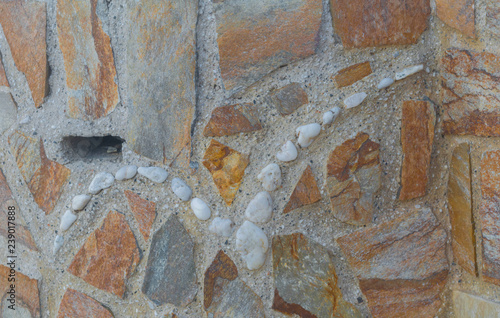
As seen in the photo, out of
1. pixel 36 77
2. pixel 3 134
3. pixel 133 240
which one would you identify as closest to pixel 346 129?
pixel 133 240

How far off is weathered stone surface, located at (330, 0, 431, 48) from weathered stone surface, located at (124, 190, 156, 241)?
50cm

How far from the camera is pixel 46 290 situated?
0.91m

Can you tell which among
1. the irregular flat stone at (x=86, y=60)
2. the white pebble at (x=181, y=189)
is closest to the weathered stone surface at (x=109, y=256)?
the white pebble at (x=181, y=189)

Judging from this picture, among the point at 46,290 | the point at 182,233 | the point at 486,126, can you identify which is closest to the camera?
the point at 486,126

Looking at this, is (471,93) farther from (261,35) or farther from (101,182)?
(101,182)

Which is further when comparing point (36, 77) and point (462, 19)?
point (36, 77)

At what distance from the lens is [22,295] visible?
94 cm

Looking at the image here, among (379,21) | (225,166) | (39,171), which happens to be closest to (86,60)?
(39,171)

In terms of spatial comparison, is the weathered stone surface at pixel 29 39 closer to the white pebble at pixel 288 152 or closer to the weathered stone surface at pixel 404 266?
the white pebble at pixel 288 152

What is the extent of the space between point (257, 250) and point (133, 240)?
0.28 metres

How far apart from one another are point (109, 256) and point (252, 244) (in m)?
0.33

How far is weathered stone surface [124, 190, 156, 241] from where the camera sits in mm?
804

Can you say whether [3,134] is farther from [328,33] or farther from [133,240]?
[328,33]

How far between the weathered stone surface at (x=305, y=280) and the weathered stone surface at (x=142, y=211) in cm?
27
